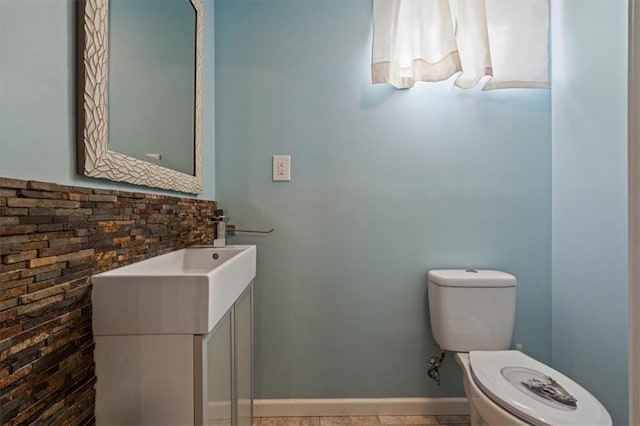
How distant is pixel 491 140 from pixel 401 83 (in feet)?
1.71

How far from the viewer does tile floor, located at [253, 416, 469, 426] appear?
1450 millimetres

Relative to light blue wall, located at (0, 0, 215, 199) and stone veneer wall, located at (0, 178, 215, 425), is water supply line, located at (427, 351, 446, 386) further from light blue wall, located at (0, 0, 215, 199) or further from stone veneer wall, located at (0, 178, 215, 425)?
light blue wall, located at (0, 0, 215, 199)

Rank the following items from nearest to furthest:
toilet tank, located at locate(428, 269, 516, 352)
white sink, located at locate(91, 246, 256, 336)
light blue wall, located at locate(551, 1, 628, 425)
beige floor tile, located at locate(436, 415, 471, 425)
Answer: white sink, located at locate(91, 246, 256, 336), light blue wall, located at locate(551, 1, 628, 425), toilet tank, located at locate(428, 269, 516, 352), beige floor tile, located at locate(436, 415, 471, 425)

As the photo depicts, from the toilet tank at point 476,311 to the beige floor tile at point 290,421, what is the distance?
712mm

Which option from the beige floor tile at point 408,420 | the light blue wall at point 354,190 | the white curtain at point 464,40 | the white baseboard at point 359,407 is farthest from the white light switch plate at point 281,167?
the beige floor tile at point 408,420

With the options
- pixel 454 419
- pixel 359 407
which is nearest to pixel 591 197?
pixel 454 419

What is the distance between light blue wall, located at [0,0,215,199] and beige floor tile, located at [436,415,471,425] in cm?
168

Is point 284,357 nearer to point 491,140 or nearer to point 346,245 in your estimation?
point 346,245

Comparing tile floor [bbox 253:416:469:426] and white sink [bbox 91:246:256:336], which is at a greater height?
white sink [bbox 91:246:256:336]

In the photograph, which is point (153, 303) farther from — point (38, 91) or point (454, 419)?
point (454, 419)

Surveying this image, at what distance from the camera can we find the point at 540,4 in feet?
4.71

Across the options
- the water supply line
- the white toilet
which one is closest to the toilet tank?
the white toilet

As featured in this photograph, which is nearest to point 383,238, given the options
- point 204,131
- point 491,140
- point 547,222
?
point 491,140

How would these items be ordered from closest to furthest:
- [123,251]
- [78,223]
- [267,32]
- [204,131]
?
[78,223] < [123,251] < [204,131] < [267,32]
